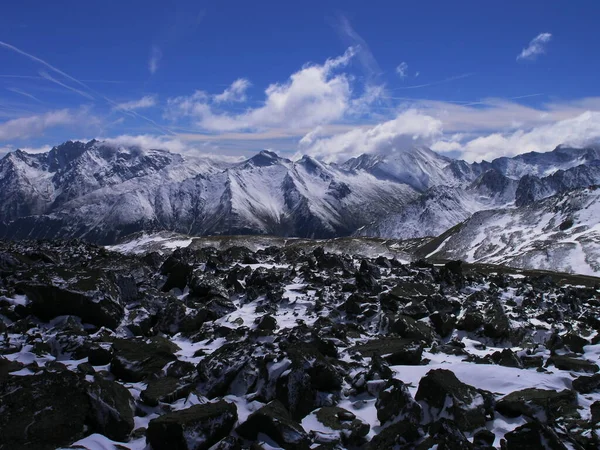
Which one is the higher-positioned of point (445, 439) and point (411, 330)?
point (445, 439)

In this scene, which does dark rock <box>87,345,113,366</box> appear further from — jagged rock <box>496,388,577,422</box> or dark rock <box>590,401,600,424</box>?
dark rock <box>590,401,600,424</box>

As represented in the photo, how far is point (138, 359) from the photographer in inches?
679

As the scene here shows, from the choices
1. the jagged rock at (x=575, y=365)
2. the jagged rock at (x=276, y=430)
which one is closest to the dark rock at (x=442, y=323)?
the jagged rock at (x=575, y=365)

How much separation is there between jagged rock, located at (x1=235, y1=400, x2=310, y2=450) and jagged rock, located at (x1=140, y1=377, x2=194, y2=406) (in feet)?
10.6

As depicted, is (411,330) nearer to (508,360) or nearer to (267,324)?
(508,360)

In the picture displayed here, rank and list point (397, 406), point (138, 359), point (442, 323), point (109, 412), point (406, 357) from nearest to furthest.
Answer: point (109, 412), point (397, 406), point (138, 359), point (406, 357), point (442, 323)

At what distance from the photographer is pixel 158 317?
1024 inches

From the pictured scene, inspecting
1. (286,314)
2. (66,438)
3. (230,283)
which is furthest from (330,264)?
(66,438)

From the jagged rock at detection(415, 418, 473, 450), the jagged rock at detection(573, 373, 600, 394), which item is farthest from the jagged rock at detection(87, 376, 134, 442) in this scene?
the jagged rock at detection(573, 373, 600, 394)

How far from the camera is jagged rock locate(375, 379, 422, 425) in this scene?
12695 millimetres

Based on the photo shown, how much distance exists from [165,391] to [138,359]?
3348 millimetres

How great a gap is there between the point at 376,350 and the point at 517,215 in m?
204

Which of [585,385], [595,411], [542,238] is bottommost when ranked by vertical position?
[542,238]

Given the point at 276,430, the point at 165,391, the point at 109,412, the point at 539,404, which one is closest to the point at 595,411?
the point at 539,404
